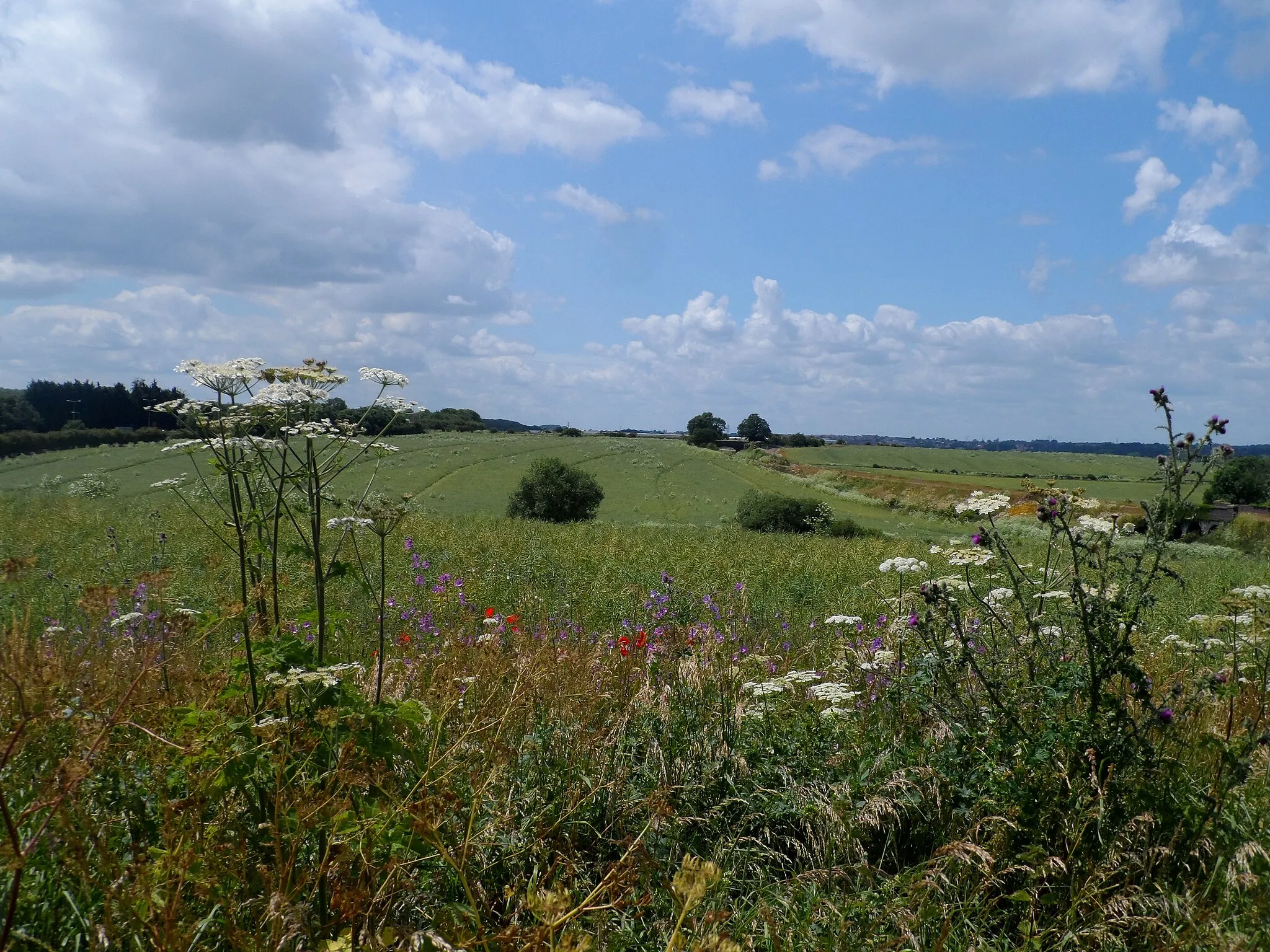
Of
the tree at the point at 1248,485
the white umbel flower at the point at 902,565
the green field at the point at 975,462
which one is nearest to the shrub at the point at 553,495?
the white umbel flower at the point at 902,565

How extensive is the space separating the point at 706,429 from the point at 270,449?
10308 centimetres

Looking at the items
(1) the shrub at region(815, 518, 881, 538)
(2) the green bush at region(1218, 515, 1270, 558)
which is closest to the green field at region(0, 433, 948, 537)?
(1) the shrub at region(815, 518, 881, 538)

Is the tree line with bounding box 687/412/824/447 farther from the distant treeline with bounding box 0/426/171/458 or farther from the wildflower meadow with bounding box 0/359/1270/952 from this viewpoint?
the wildflower meadow with bounding box 0/359/1270/952

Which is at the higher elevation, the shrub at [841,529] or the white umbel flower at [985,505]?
the white umbel flower at [985,505]

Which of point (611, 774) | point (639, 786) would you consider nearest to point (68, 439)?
point (611, 774)

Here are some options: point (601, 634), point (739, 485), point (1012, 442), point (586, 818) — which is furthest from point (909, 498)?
point (1012, 442)

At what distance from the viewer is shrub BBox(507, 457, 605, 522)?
3139 cm

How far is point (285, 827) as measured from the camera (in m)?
2.50

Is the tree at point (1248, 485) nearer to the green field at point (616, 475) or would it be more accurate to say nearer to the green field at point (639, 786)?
the green field at point (616, 475)

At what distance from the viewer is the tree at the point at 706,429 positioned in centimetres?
10294

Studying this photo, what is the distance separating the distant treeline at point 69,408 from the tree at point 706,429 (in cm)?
6428

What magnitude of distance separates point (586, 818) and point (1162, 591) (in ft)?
43.1

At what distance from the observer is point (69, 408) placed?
5338 centimetres

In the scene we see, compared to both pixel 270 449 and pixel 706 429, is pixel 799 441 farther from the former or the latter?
pixel 270 449
